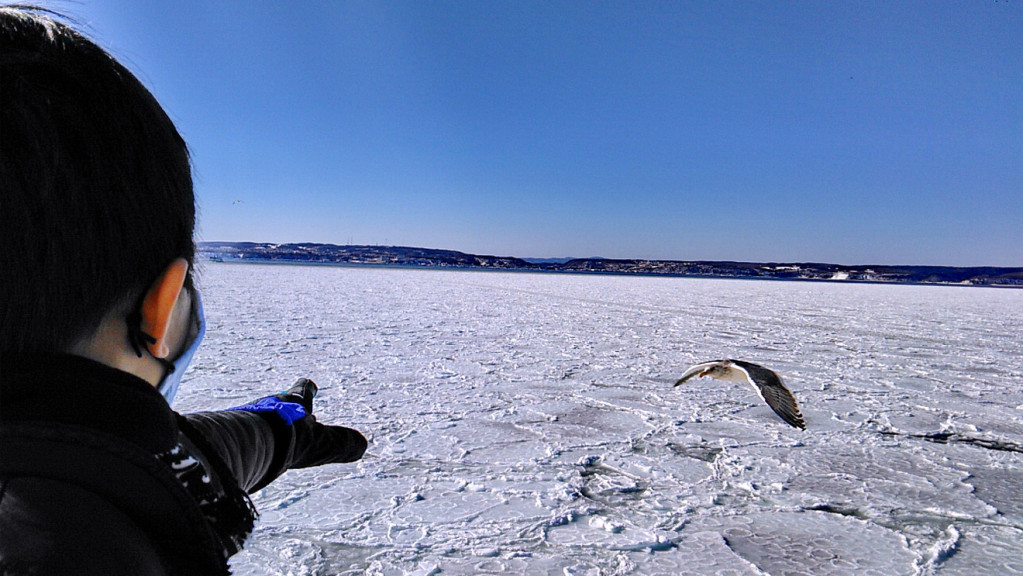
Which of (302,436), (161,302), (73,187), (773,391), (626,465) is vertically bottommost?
(626,465)

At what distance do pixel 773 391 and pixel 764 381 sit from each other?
0.21m

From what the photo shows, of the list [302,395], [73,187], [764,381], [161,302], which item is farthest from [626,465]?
[73,187]

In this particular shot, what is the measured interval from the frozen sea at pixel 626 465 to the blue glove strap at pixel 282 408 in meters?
0.48

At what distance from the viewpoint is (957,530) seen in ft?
7.60

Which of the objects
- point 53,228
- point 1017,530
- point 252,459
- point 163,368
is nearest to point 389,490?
point 252,459

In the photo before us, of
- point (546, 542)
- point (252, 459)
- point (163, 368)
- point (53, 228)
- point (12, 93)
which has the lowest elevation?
point (546, 542)

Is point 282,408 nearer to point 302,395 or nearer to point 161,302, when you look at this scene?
point 302,395

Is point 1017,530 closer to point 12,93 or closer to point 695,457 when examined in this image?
point 695,457

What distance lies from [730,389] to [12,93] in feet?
16.7

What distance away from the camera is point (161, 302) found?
0.58 meters

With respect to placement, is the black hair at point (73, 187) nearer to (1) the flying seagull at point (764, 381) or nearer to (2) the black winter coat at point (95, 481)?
(2) the black winter coat at point (95, 481)

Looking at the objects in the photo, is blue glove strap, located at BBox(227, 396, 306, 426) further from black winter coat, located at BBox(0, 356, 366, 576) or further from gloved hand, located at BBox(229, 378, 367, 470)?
black winter coat, located at BBox(0, 356, 366, 576)

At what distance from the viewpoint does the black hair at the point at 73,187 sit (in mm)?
451

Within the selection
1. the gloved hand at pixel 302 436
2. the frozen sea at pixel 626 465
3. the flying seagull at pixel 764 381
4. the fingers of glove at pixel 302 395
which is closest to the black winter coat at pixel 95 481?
the frozen sea at pixel 626 465
